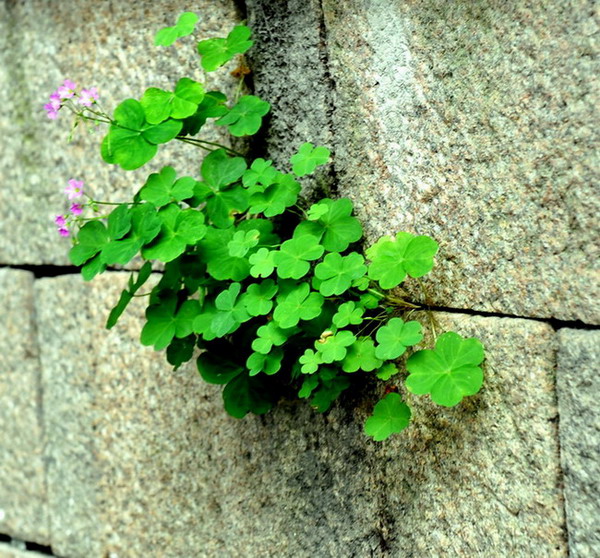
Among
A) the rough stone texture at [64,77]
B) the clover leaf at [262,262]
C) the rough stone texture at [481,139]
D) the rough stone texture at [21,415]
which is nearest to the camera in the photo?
the rough stone texture at [481,139]

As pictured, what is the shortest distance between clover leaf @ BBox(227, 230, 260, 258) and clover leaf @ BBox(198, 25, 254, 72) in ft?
1.26

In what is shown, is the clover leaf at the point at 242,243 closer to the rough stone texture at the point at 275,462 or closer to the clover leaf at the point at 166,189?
the clover leaf at the point at 166,189

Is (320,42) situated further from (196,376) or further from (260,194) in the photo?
(196,376)

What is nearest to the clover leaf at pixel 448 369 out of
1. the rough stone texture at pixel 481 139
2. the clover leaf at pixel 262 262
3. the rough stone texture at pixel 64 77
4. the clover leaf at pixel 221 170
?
the rough stone texture at pixel 481 139

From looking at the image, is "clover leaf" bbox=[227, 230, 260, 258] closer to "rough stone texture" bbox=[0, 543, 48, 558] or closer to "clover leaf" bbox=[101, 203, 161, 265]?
"clover leaf" bbox=[101, 203, 161, 265]

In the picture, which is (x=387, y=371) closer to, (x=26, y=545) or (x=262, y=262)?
(x=262, y=262)

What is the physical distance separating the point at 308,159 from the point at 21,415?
142 cm

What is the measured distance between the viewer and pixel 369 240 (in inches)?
71.1

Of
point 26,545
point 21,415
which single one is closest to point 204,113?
point 21,415

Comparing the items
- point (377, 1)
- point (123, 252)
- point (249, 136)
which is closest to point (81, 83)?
point (249, 136)

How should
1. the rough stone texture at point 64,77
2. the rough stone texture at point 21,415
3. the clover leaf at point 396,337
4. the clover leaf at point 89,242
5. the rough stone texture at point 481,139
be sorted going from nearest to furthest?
the rough stone texture at point 481,139 < the clover leaf at point 396,337 < the clover leaf at point 89,242 < the rough stone texture at point 64,77 < the rough stone texture at point 21,415

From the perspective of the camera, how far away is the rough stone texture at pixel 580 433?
1467 millimetres

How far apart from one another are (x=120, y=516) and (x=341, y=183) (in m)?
1.17

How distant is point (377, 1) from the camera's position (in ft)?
5.74
